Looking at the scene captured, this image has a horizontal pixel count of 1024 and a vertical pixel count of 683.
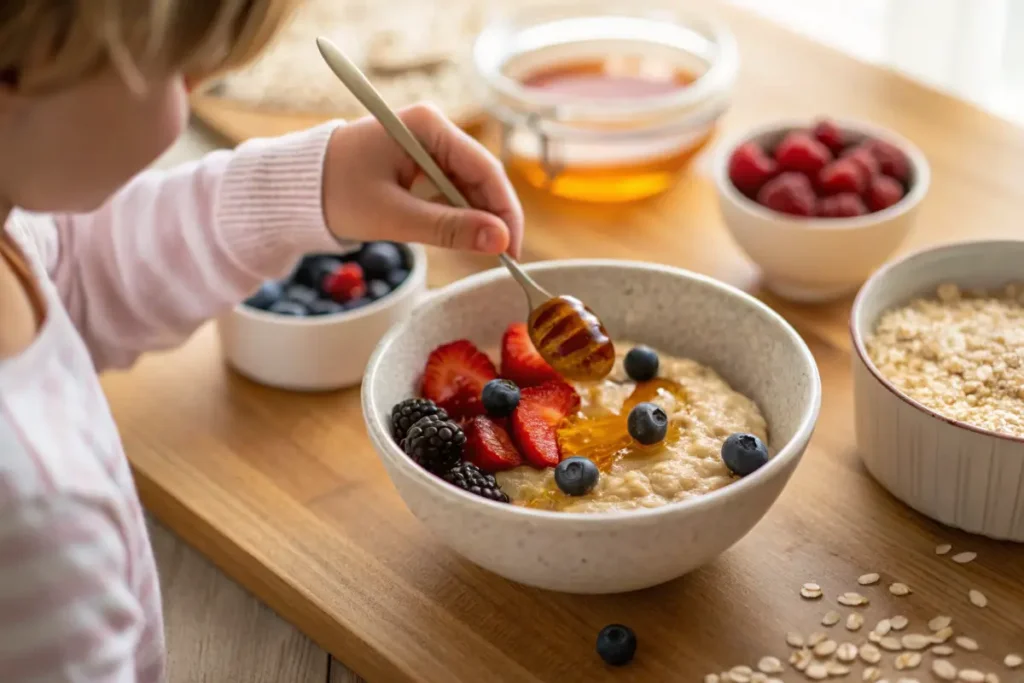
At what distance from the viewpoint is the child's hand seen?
118 centimetres

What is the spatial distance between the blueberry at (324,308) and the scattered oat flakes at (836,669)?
65 centimetres

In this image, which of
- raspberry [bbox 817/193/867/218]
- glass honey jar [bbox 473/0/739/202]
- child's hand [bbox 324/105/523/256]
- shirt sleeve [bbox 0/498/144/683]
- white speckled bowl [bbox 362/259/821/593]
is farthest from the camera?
glass honey jar [bbox 473/0/739/202]

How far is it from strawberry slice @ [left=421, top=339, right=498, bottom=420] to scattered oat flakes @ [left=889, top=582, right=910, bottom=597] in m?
0.40

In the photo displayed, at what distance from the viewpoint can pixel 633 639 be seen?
102 cm

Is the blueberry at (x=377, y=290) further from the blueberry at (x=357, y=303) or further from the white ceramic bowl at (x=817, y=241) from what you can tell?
the white ceramic bowl at (x=817, y=241)

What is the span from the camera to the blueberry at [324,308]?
136cm

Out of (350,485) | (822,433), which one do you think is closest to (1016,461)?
(822,433)

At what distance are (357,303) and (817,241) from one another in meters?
0.52

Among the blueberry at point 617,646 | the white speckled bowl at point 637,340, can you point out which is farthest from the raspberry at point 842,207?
the blueberry at point 617,646

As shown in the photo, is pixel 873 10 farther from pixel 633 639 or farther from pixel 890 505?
pixel 633 639

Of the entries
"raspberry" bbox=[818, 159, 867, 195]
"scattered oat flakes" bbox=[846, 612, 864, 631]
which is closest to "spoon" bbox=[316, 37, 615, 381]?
"scattered oat flakes" bbox=[846, 612, 864, 631]

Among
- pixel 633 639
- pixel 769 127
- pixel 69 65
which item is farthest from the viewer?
pixel 769 127

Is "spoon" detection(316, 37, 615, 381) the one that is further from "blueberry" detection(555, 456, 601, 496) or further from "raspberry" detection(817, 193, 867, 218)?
"raspberry" detection(817, 193, 867, 218)

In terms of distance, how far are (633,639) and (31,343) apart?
0.53 metres
